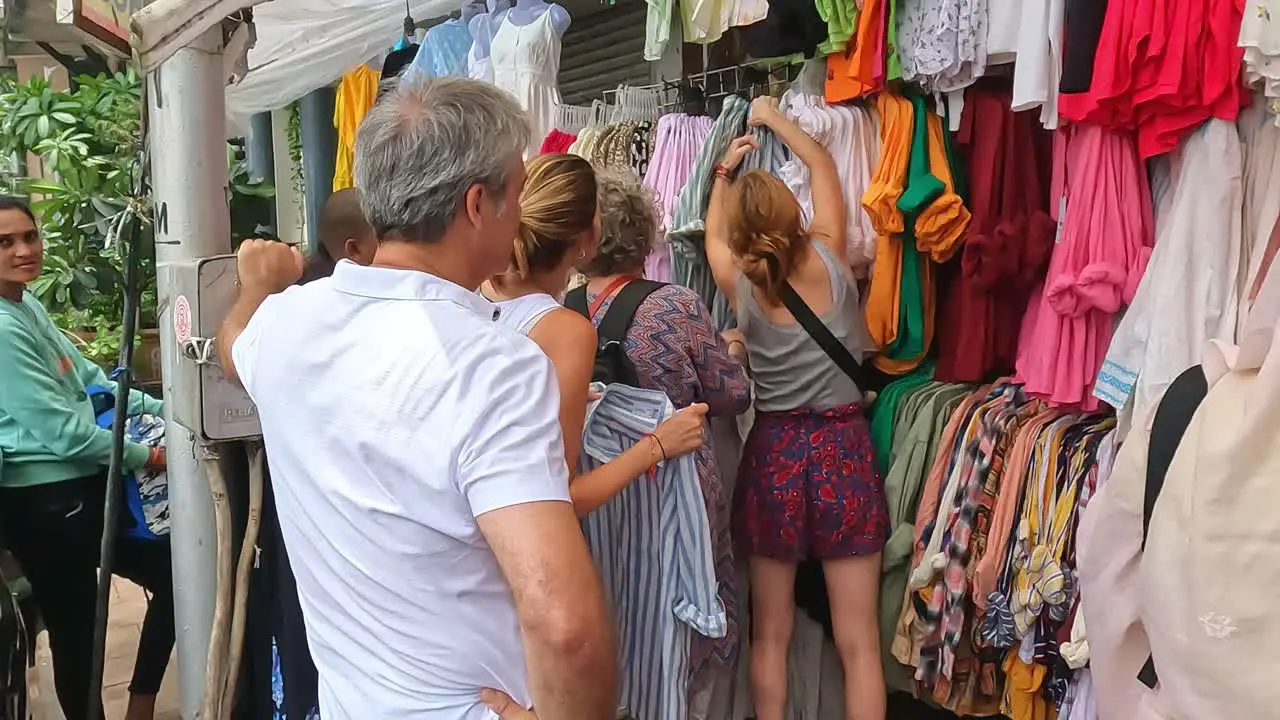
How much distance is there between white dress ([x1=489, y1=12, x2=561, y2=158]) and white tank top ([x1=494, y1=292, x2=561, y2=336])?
1.75m

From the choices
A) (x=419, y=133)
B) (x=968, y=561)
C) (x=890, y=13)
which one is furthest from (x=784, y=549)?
(x=419, y=133)

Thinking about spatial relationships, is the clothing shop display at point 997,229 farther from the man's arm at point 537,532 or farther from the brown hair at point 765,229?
the man's arm at point 537,532

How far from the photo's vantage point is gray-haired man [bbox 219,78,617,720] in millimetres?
1144

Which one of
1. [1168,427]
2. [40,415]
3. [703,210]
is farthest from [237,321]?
[703,210]

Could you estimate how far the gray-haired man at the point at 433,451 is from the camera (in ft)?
3.75

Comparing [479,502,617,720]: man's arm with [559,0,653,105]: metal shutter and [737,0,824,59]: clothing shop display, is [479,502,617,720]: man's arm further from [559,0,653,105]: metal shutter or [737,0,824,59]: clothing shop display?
[559,0,653,105]: metal shutter

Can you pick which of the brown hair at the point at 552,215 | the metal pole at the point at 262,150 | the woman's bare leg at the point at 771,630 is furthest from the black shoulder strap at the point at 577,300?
the metal pole at the point at 262,150

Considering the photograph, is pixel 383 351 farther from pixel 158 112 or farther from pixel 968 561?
pixel 968 561

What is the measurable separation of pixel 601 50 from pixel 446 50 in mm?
724

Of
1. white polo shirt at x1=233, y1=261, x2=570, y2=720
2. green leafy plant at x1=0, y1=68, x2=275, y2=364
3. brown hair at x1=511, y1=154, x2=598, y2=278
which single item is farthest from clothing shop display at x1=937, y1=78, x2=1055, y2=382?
green leafy plant at x1=0, y1=68, x2=275, y2=364

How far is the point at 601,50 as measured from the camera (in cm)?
430

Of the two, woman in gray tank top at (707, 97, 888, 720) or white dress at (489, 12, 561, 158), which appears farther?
white dress at (489, 12, 561, 158)

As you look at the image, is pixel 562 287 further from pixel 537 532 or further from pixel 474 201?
pixel 537 532

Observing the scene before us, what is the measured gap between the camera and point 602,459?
2.22m
